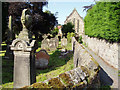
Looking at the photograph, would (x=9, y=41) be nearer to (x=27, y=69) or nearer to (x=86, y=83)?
(x=27, y=69)

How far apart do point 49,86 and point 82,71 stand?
44.1 inches

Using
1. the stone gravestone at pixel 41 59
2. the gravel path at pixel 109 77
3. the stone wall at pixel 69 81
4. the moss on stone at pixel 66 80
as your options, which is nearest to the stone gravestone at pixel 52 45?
the stone gravestone at pixel 41 59

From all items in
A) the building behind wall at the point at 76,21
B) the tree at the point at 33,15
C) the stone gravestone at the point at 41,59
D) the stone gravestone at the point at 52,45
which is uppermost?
the building behind wall at the point at 76,21

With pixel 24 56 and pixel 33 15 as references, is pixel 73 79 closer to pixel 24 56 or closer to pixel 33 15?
pixel 24 56

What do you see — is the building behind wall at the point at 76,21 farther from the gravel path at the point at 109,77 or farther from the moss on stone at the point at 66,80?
the moss on stone at the point at 66,80

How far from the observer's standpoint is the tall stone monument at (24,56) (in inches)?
169

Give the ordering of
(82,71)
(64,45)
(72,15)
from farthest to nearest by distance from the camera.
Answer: (72,15) < (64,45) < (82,71)

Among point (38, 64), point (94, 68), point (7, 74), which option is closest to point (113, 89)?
point (94, 68)

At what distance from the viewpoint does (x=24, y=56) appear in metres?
4.33

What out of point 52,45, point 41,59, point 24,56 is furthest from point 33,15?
point 24,56

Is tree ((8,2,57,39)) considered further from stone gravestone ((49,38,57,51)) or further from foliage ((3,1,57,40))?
stone gravestone ((49,38,57,51))

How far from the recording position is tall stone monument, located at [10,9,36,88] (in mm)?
4281

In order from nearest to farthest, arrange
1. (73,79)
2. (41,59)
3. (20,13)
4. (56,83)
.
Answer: (56,83) → (73,79) → (41,59) → (20,13)

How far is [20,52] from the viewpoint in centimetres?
A: 436
